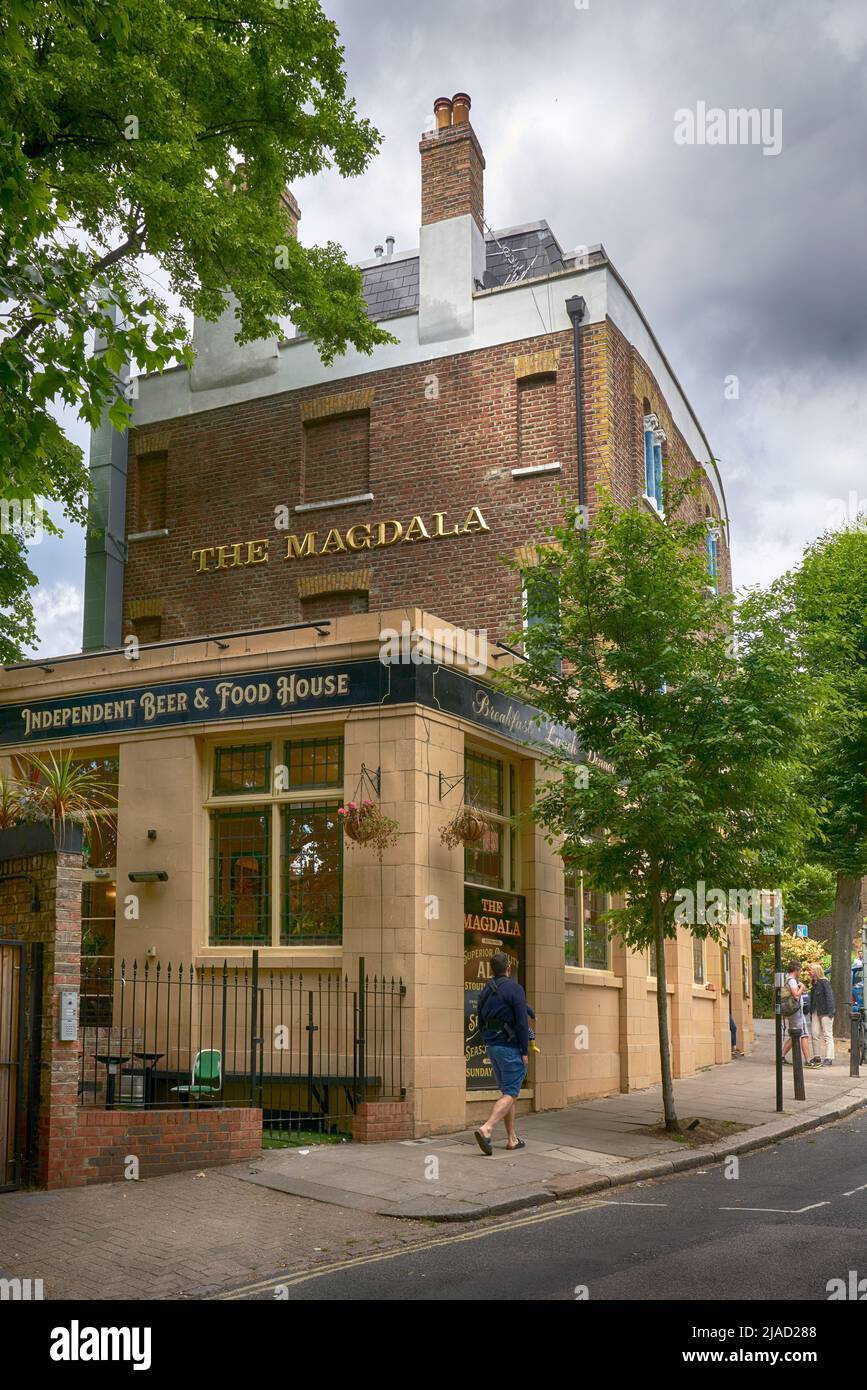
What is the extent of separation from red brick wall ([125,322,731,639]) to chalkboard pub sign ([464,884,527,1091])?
484cm

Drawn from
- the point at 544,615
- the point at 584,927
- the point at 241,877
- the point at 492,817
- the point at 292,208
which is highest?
the point at 292,208

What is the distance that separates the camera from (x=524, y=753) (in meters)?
16.9

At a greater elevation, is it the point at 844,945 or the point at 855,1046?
the point at 844,945

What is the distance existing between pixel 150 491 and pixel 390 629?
10428mm

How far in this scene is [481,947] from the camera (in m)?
15.4

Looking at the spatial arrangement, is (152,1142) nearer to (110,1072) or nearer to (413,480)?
(110,1072)

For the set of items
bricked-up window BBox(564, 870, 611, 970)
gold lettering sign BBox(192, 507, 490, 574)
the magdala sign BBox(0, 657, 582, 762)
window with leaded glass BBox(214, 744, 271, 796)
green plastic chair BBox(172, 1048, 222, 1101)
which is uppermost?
gold lettering sign BBox(192, 507, 490, 574)

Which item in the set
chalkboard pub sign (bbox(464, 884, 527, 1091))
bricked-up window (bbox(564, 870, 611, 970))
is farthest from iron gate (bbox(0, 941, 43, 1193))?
bricked-up window (bbox(564, 870, 611, 970))

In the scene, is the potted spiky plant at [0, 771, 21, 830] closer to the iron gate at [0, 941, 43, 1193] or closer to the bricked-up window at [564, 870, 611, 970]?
the iron gate at [0, 941, 43, 1193]

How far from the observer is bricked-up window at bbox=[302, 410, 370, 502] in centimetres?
2144

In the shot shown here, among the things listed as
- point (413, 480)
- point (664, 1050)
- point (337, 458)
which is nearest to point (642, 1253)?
point (664, 1050)

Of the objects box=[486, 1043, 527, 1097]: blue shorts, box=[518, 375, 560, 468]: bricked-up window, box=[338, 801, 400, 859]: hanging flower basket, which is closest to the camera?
box=[486, 1043, 527, 1097]: blue shorts
